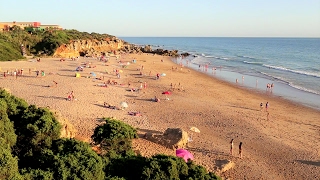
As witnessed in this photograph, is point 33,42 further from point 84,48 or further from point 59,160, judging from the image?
point 59,160

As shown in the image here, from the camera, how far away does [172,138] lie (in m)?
15.2

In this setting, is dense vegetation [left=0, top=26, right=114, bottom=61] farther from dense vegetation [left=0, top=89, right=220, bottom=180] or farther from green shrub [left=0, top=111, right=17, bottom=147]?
dense vegetation [left=0, top=89, right=220, bottom=180]

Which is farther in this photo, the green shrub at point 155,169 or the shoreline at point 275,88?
the shoreline at point 275,88

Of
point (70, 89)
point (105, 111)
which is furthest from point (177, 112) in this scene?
point (70, 89)

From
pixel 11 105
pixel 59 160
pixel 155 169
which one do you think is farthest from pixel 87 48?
pixel 155 169

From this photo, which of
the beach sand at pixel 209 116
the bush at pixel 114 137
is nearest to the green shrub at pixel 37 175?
the bush at pixel 114 137

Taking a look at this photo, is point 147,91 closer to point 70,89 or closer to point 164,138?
point 70,89

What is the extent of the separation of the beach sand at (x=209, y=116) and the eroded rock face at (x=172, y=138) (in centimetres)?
41

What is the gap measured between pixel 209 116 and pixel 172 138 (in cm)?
688

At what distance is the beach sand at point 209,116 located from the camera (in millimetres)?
14594

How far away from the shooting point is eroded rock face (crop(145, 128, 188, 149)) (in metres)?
15.0

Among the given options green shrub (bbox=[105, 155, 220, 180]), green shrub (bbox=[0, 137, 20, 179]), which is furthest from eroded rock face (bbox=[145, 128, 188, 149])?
green shrub (bbox=[0, 137, 20, 179])

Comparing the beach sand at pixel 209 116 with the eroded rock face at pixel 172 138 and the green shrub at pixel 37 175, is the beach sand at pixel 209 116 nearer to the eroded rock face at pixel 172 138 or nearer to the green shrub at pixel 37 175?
the eroded rock face at pixel 172 138

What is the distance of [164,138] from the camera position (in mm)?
15328
